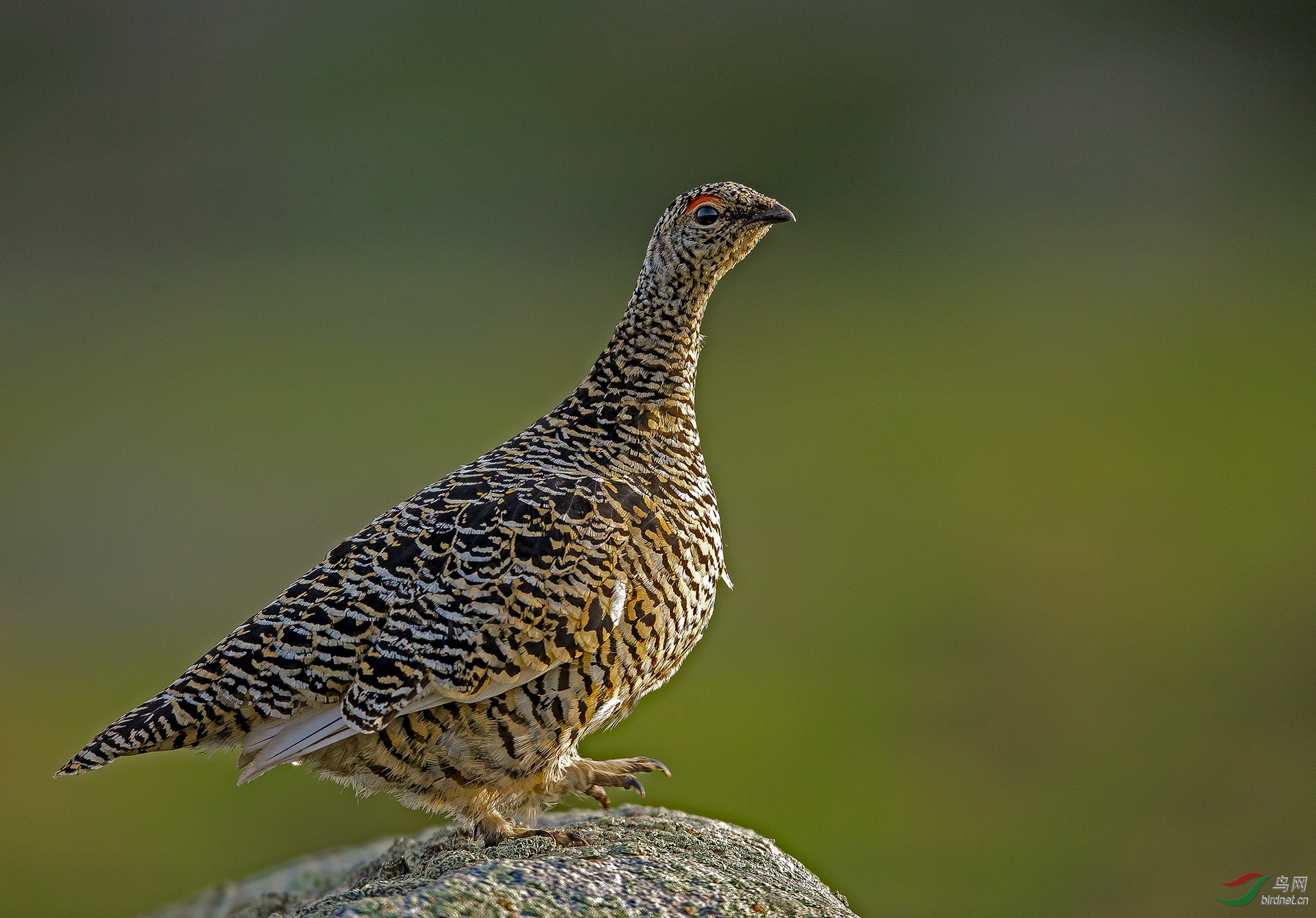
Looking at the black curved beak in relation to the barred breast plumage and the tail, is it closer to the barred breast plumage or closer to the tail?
the barred breast plumage

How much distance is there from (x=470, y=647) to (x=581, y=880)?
1001mm

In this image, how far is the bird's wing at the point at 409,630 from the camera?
4.70 metres

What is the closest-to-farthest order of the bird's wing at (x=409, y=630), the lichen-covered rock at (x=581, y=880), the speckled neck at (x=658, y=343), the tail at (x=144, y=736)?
1. the lichen-covered rock at (x=581, y=880)
2. the bird's wing at (x=409, y=630)
3. the tail at (x=144, y=736)
4. the speckled neck at (x=658, y=343)

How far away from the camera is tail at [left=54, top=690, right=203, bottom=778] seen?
484 centimetres

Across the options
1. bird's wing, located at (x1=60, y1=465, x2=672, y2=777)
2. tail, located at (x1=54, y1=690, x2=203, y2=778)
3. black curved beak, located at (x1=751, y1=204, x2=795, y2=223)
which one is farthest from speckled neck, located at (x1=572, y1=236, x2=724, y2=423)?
tail, located at (x1=54, y1=690, x2=203, y2=778)

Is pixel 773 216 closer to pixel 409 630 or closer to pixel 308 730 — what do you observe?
pixel 409 630

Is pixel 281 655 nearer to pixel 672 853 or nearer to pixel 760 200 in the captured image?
pixel 672 853

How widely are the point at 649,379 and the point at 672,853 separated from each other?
2.23 m

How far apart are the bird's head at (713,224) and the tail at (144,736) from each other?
302cm

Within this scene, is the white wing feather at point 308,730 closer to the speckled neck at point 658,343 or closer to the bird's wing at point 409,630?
the bird's wing at point 409,630

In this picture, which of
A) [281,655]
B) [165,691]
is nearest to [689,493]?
[281,655]

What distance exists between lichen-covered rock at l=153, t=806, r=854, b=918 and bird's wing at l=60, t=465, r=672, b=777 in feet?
2.39

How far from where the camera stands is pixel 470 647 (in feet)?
15.4

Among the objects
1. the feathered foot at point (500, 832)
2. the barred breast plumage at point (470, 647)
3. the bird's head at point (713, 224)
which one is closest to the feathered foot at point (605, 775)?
the barred breast plumage at point (470, 647)
